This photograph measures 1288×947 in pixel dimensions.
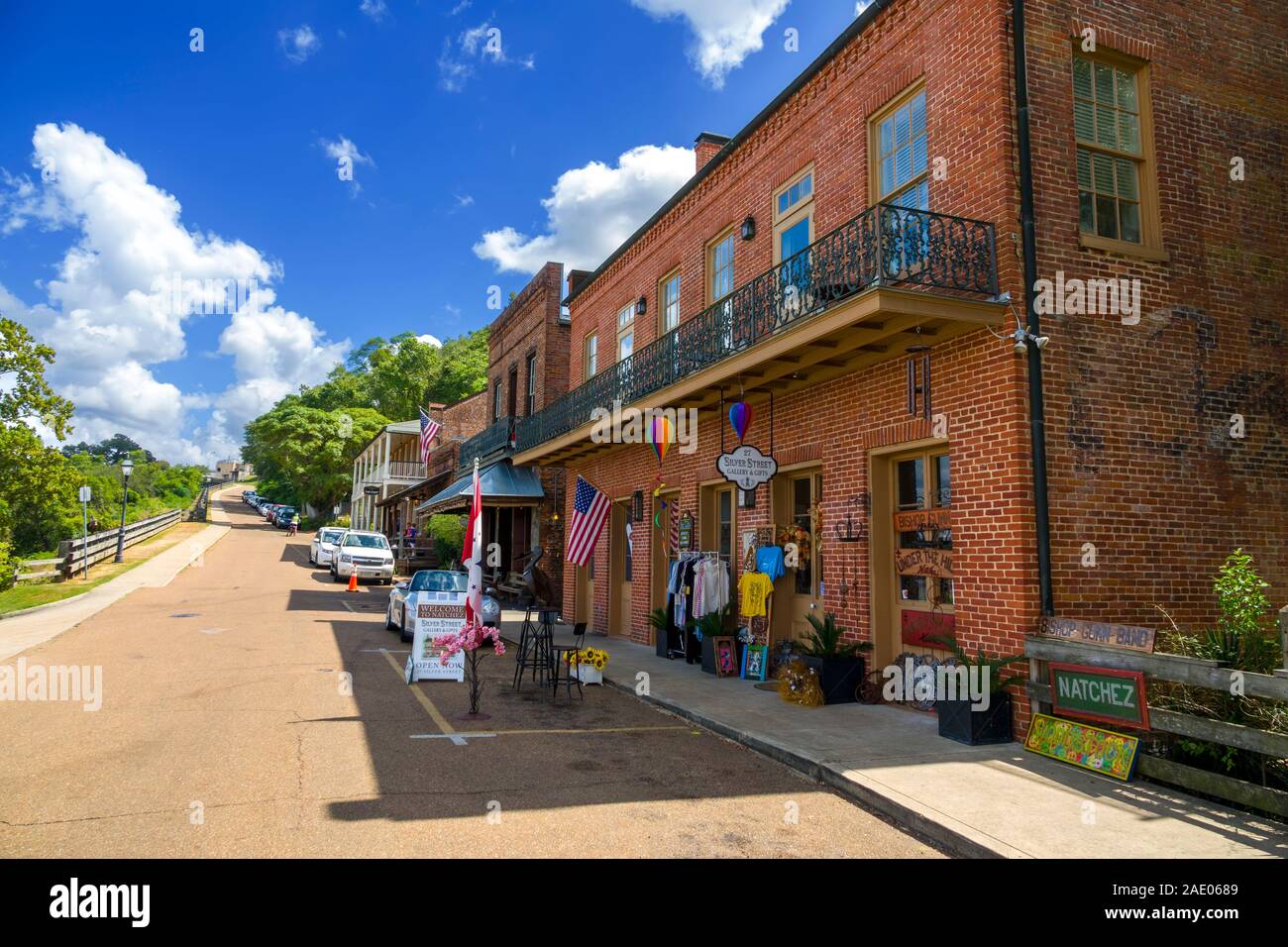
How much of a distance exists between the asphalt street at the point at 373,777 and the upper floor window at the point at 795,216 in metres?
6.66

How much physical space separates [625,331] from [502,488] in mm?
6123

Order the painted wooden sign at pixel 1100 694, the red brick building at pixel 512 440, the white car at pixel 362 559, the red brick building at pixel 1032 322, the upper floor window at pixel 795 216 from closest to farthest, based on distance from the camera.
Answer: the painted wooden sign at pixel 1100 694
the red brick building at pixel 1032 322
the upper floor window at pixel 795 216
the red brick building at pixel 512 440
the white car at pixel 362 559

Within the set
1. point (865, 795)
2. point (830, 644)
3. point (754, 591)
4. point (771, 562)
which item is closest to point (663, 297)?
point (771, 562)

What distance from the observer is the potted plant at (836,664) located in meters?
8.77

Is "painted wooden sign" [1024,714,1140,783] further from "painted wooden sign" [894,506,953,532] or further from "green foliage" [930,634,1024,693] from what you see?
"painted wooden sign" [894,506,953,532]

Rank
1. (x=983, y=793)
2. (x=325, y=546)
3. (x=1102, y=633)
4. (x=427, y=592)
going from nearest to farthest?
(x=983, y=793), (x=1102, y=633), (x=427, y=592), (x=325, y=546)

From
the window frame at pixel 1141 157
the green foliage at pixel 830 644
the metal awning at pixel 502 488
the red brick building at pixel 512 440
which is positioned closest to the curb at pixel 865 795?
the green foliage at pixel 830 644

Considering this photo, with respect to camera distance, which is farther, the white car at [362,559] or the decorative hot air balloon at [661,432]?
the white car at [362,559]

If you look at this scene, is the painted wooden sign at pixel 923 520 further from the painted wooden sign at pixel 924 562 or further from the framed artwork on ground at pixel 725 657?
the framed artwork on ground at pixel 725 657

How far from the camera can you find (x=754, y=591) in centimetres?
1070

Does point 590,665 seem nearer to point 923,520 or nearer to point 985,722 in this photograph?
point 923,520

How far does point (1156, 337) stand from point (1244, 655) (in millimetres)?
3501

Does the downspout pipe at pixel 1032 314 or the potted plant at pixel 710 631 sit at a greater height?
the downspout pipe at pixel 1032 314

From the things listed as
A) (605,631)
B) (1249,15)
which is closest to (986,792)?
(1249,15)
